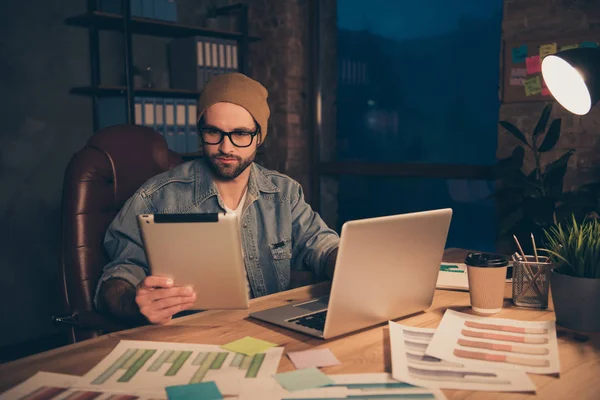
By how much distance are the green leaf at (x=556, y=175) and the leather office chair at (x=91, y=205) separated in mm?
1951

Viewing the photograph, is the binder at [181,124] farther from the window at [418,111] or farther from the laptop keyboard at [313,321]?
the laptop keyboard at [313,321]

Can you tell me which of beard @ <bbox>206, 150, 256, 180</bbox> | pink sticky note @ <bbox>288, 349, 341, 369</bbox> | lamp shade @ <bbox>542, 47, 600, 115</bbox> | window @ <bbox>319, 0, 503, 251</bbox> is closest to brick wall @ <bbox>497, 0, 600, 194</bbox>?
window @ <bbox>319, 0, 503, 251</bbox>

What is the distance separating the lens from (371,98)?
4105 mm

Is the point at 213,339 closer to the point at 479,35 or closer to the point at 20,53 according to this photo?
the point at 20,53

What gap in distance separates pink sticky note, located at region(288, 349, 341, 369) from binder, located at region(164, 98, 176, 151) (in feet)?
8.72

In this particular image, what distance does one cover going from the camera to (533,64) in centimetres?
298

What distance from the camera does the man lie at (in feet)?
5.30

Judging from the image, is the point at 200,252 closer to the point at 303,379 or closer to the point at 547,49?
the point at 303,379

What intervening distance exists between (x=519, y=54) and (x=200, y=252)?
2560mm

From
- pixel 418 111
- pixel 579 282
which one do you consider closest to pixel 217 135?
pixel 579 282

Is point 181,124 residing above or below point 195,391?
above

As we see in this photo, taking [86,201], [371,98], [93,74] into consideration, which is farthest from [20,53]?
[371,98]

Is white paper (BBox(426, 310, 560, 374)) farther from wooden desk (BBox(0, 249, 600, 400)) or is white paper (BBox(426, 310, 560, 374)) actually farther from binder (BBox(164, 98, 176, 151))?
binder (BBox(164, 98, 176, 151))

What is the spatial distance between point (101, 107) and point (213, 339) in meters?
2.58
